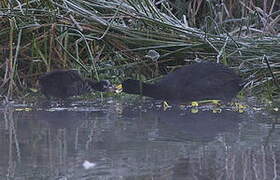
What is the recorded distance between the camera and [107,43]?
4.36 meters

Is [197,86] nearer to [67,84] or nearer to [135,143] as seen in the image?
[67,84]

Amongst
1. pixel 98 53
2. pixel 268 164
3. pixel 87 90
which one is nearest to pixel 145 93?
pixel 87 90

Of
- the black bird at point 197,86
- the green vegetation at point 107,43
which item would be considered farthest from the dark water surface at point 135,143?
the green vegetation at point 107,43

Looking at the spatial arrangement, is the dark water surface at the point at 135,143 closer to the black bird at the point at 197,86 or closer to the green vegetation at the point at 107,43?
the black bird at the point at 197,86

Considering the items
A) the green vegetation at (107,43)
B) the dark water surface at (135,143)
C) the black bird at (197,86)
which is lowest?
the dark water surface at (135,143)

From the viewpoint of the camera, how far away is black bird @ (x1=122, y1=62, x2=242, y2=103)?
384 centimetres

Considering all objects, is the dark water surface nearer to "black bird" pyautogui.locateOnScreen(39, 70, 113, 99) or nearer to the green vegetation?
"black bird" pyautogui.locateOnScreen(39, 70, 113, 99)

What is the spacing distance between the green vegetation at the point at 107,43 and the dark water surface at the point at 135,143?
0.49 metres

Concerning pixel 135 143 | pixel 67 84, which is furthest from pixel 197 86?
pixel 135 143

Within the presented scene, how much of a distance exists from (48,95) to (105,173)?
5.62 ft

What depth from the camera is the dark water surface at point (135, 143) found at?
2.34 meters

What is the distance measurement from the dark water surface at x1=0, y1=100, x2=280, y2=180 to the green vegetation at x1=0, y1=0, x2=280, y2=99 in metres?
0.49

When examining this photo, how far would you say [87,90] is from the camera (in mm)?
3996

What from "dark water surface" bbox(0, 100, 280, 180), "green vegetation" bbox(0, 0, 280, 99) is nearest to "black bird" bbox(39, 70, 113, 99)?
"green vegetation" bbox(0, 0, 280, 99)
